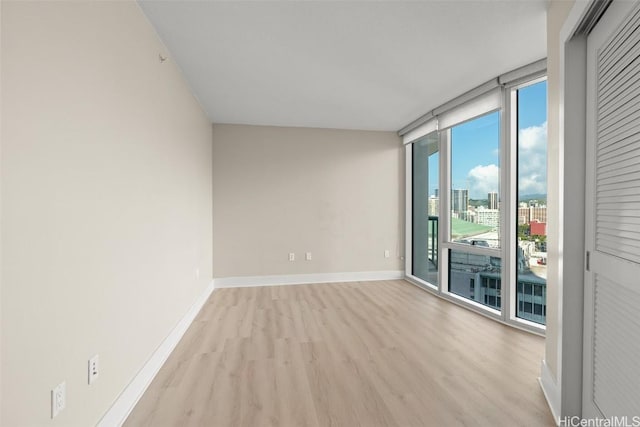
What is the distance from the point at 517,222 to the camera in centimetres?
282

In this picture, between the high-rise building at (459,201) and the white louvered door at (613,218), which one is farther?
the high-rise building at (459,201)

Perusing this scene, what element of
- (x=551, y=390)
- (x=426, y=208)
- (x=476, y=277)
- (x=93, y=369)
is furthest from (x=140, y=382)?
(x=426, y=208)

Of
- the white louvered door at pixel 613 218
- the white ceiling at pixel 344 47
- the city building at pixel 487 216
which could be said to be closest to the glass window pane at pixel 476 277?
the city building at pixel 487 216

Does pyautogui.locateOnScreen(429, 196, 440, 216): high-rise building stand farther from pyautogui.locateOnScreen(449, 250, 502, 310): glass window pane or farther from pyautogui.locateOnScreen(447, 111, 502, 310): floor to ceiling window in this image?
pyautogui.locateOnScreen(449, 250, 502, 310): glass window pane

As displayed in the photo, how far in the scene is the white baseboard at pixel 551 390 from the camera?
5.02ft

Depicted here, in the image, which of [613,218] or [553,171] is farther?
[553,171]

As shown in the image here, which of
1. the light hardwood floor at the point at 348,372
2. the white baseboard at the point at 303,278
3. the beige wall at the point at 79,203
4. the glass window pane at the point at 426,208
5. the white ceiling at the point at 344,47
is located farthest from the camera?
the white baseboard at the point at 303,278

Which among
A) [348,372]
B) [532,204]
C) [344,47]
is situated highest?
[344,47]

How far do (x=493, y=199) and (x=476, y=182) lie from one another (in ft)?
1.12

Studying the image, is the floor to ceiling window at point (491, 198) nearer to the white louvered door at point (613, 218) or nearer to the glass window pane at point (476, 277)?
the glass window pane at point (476, 277)

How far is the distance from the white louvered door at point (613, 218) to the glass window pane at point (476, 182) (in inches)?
66.4

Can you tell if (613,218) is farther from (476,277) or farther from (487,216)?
(476,277)

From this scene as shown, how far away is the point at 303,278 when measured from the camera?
459cm

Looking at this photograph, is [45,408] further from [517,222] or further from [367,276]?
[367,276]
